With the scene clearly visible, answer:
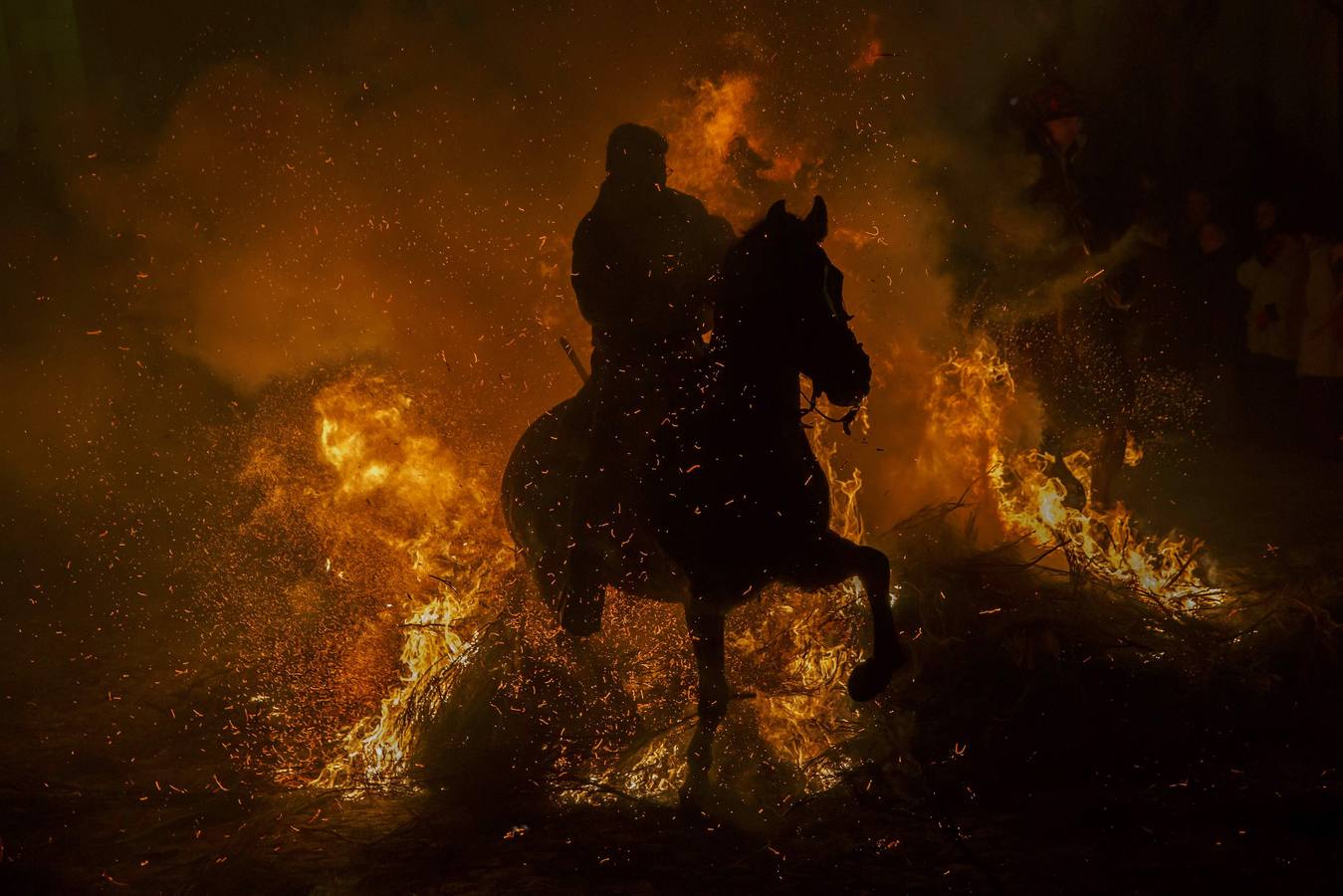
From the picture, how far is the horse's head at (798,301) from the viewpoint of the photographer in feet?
16.7

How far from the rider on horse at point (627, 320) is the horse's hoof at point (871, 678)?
1.31 meters

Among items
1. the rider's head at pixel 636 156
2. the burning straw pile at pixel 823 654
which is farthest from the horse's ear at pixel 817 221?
the burning straw pile at pixel 823 654

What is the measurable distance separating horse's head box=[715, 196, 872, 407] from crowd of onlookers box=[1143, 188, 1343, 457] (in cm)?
808

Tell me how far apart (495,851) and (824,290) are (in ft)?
9.17

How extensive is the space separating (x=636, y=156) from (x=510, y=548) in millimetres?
3224

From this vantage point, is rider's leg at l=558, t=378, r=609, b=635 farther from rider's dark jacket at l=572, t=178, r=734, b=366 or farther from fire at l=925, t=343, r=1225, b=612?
fire at l=925, t=343, r=1225, b=612

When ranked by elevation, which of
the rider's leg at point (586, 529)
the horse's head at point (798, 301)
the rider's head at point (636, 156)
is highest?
the rider's head at point (636, 156)

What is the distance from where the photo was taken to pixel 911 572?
7.11 metres

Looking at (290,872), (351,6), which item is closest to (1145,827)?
(290,872)

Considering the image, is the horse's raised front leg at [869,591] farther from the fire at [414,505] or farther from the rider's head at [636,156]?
the fire at [414,505]

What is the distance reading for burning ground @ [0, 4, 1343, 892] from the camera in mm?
5262

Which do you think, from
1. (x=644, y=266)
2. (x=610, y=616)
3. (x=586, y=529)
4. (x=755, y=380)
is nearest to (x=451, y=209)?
(x=610, y=616)

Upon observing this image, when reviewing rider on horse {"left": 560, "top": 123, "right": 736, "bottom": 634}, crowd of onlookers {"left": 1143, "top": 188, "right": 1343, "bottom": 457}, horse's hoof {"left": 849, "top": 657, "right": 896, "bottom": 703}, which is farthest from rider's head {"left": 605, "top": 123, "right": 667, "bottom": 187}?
crowd of onlookers {"left": 1143, "top": 188, "right": 1343, "bottom": 457}

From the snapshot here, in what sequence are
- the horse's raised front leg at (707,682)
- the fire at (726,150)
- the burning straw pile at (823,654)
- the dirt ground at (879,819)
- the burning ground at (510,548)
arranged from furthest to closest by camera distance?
the fire at (726,150)
the burning straw pile at (823,654)
the horse's raised front leg at (707,682)
the burning ground at (510,548)
the dirt ground at (879,819)
